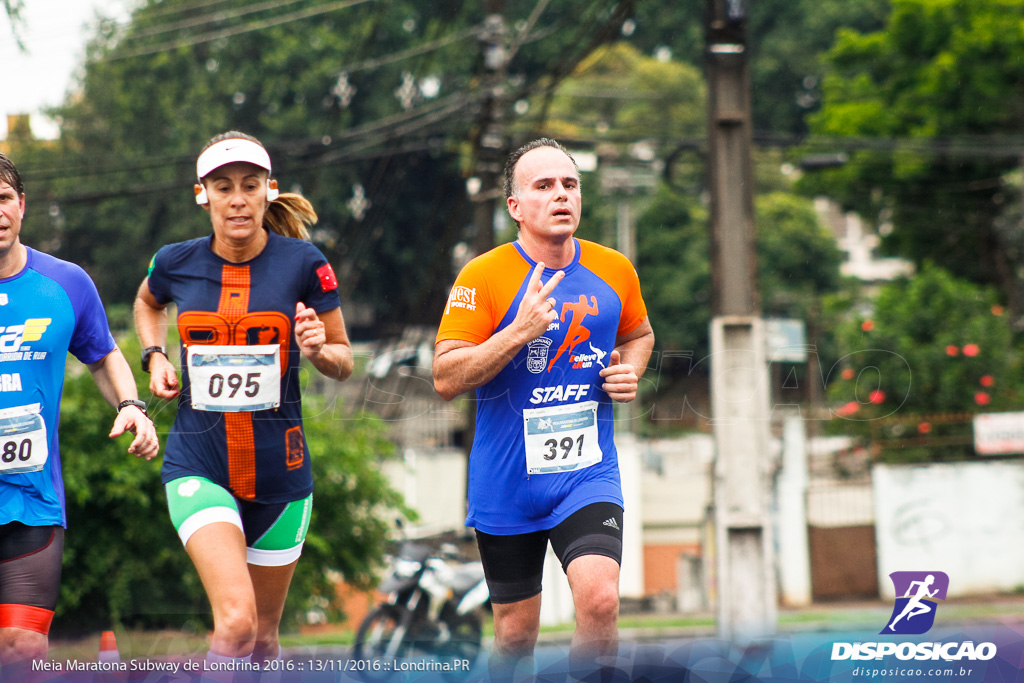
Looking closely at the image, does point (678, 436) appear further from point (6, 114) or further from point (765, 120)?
point (6, 114)

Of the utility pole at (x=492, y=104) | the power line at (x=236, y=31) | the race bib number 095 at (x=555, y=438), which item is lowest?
the race bib number 095 at (x=555, y=438)

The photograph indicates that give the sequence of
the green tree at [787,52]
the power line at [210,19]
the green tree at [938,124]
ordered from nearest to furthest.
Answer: the power line at [210,19] < the green tree at [938,124] < the green tree at [787,52]

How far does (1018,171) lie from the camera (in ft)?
68.6

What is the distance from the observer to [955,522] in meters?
15.6

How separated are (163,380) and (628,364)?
174 cm

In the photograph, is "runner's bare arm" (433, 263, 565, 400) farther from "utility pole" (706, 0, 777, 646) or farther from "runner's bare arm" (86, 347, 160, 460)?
"utility pole" (706, 0, 777, 646)

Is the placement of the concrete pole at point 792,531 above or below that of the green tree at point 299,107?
below

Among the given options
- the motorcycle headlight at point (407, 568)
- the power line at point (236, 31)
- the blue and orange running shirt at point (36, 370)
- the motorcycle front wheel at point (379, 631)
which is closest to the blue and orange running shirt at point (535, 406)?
the blue and orange running shirt at point (36, 370)

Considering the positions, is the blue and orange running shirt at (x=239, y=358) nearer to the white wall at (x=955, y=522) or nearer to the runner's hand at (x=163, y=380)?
the runner's hand at (x=163, y=380)

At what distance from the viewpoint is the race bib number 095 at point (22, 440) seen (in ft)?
11.5

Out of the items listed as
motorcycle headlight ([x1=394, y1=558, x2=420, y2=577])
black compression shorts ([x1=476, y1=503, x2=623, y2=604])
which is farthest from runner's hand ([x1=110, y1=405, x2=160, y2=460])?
motorcycle headlight ([x1=394, y1=558, x2=420, y2=577])

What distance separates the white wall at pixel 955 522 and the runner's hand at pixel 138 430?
538 inches

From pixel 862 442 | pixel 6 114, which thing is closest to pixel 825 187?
pixel 862 442

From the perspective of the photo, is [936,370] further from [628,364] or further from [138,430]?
[138,430]
